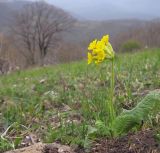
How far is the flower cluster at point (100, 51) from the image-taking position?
2.92 metres

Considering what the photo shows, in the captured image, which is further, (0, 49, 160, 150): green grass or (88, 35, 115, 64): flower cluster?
(0, 49, 160, 150): green grass

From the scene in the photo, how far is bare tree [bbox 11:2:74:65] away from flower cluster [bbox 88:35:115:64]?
52.5 m

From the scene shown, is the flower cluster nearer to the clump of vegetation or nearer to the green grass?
the green grass

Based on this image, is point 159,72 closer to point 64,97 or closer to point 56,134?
point 64,97

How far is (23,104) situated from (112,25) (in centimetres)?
13604

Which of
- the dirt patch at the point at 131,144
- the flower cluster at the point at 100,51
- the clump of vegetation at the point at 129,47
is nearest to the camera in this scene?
the dirt patch at the point at 131,144

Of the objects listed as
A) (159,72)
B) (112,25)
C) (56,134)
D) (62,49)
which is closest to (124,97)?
(56,134)

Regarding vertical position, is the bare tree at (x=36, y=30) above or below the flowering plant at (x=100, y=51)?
below

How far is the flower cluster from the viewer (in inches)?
115

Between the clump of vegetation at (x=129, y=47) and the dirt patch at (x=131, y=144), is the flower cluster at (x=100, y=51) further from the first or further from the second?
the clump of vegetation at (x=129, y=47)

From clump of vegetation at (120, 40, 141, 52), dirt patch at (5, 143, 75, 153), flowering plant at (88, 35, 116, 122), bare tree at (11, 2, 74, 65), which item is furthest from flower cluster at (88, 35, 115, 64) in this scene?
bare tree at (11, 2, 74, 65)

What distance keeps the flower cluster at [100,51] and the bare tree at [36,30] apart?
52502mm

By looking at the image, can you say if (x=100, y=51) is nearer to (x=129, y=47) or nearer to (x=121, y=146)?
(x=121, y=146)

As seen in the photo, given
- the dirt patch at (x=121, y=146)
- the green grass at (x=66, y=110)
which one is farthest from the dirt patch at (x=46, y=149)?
the green grass at (x=66, y=110)
